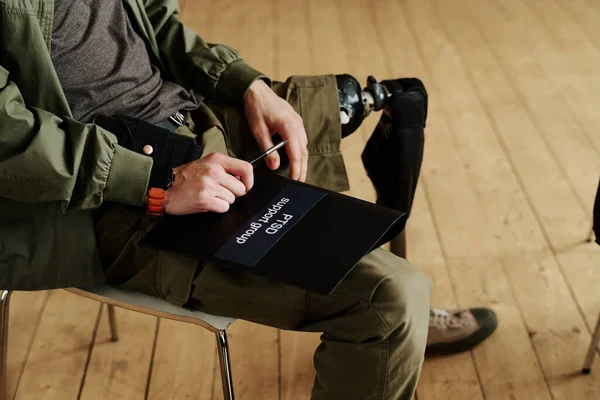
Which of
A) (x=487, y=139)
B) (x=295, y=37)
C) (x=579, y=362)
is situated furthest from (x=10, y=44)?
(x=295, y=37)

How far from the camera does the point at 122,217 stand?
1.14 meters

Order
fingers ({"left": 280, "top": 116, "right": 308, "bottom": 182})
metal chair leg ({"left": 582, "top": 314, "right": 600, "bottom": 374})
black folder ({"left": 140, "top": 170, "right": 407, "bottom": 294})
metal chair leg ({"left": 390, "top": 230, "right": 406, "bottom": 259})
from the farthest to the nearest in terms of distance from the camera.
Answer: metal chair leg ({"left": 390, "top": 230, "right": 406, "bottom": 259})
metal chair leg ({"left": 582, "top": 314, "right": 600, "bottom": 374})
fingers ({"left": 280, "top": 116, "right": 308, "bottom": 182})
black folder ({"left": 140, "top": 170, "right": 407, "bottom": 294})

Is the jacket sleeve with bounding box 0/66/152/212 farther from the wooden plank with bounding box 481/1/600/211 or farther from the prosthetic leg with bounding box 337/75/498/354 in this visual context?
the wooden plank with bounding box 481/1/600/211

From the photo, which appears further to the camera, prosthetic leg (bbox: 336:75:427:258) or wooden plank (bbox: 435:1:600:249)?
wooden plank (bbox: 435:1:600:249)

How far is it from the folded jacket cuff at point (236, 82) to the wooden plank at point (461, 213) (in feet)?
2.46

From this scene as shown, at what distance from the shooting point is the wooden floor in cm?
163

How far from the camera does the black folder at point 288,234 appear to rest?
1.00 metres

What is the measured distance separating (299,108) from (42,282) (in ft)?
1.77

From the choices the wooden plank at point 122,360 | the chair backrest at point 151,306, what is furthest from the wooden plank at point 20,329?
the chair backrest at point 151,306

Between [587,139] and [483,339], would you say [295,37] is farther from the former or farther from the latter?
[483,339]

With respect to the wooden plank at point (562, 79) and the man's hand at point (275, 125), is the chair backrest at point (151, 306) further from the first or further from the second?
the wooden plank at point (562, 79)

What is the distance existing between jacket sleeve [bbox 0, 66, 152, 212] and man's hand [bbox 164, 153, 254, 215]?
48 millimetres

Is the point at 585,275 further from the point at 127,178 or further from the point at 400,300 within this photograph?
the point at 127,178

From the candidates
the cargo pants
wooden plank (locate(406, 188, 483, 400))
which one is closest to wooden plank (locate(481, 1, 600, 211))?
wooden plank (locate(406, 188, 483, 400))
